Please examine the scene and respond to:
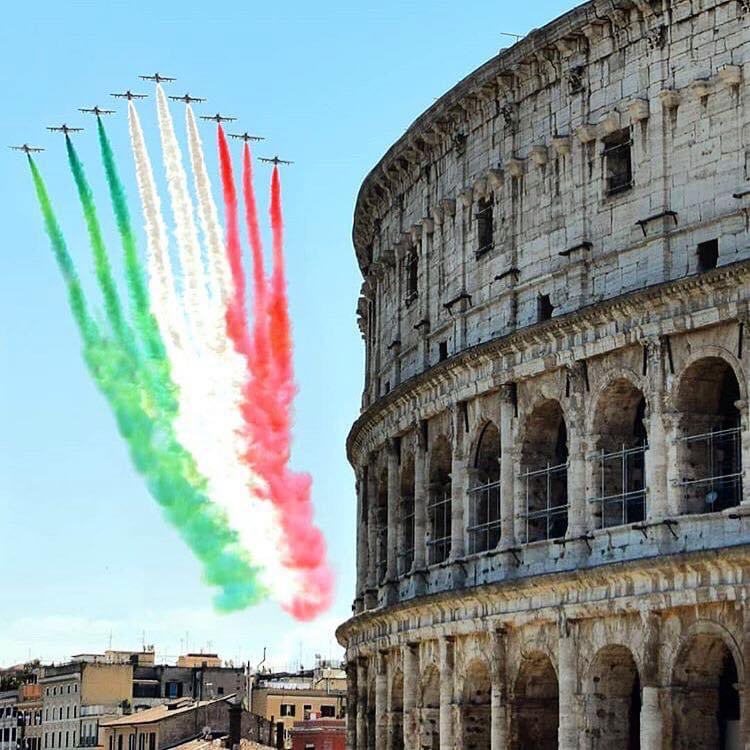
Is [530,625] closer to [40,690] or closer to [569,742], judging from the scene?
[569,742]

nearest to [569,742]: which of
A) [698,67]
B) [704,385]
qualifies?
[704,385]

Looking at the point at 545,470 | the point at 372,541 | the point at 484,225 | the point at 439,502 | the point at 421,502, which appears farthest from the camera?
the point at 372,541

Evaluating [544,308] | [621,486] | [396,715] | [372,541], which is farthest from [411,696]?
[544,308]

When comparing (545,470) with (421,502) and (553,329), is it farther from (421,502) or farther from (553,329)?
(421,502)

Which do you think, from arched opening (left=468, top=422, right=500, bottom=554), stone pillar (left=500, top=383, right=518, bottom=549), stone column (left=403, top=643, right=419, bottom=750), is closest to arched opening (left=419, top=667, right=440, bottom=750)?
stone column (left=403, top=643, right=419, bottom=750)

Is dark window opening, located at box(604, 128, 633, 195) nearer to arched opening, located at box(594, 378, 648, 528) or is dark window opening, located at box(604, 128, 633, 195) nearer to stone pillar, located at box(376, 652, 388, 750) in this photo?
arched opening, located at box(594, 378, 648, 528)

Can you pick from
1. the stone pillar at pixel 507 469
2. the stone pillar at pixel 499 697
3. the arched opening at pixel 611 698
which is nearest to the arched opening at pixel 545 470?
the stone pillar at pixel 507 469
